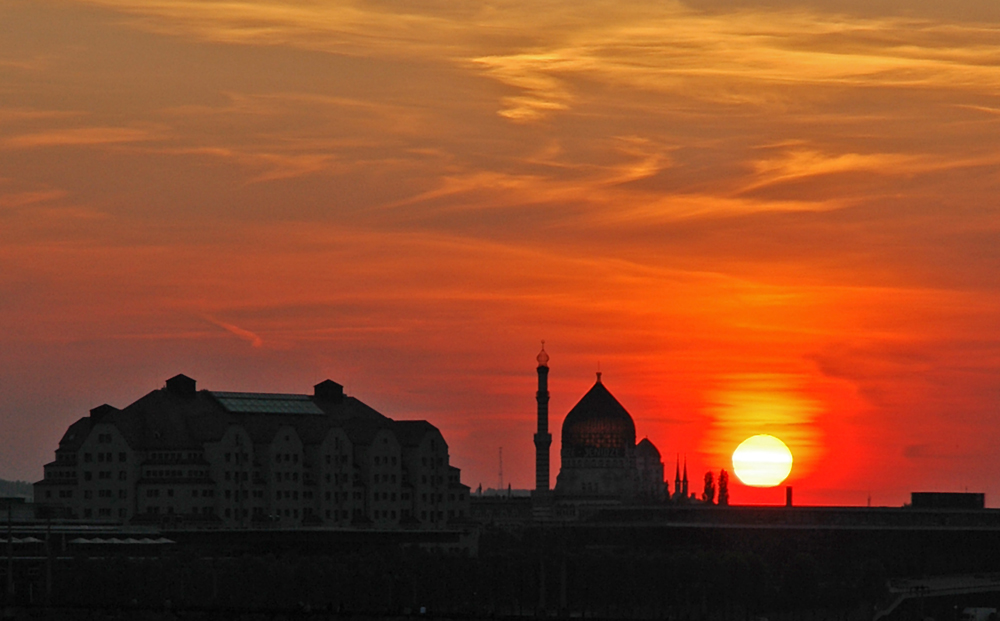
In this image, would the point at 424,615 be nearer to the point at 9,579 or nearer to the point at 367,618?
the point at 367,618

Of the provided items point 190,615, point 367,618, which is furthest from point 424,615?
point 190,615

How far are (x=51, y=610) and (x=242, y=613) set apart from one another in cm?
1407

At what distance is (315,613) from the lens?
176375mm

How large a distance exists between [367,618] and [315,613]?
18.7 feet

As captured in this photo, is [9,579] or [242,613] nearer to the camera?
[242,613]

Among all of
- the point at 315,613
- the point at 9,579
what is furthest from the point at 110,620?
the point at 9,579

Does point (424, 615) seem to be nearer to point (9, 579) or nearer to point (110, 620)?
point (110, 620)

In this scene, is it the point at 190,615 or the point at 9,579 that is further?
the point at 9,579

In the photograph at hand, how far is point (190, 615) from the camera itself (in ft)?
568

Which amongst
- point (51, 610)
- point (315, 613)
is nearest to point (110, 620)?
point (51, 610)

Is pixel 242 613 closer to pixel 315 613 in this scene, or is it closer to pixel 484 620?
pixel 315 613

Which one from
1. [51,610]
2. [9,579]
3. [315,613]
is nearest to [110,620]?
[51,610]

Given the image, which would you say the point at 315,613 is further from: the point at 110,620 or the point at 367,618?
the point at 110,620

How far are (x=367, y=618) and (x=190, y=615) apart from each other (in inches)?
523
